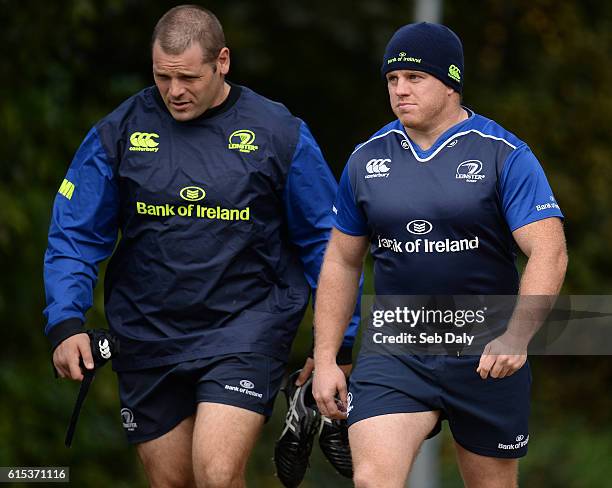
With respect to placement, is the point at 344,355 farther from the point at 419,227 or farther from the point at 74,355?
the point at 74,355

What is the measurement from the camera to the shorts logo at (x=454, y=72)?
6.06 meters

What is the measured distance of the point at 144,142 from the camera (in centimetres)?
668

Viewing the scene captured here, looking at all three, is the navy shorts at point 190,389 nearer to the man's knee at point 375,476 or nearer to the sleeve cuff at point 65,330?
the sleeve cuff at point 65,330

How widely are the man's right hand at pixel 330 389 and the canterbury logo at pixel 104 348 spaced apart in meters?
0.93

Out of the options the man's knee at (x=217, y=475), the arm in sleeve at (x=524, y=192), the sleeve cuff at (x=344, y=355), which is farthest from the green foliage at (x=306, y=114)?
the arm in sleeve at (x=524, y=192)

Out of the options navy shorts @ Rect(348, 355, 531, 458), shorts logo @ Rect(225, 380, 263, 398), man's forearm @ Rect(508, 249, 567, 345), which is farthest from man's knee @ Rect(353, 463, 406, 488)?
shorts logo @ Rect(225, 380, 263, 398)

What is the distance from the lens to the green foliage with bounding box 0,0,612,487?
10383mm

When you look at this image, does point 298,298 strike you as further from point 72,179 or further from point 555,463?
point 555,463

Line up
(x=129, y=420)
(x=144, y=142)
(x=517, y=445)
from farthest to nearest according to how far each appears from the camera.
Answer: (x=129, y=420)
(x=144, y=142)
(x=517, y=445)

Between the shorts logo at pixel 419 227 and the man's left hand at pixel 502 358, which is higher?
the shorts logo at pixel 419 227

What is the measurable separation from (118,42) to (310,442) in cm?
655

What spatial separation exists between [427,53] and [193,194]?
1.25 m

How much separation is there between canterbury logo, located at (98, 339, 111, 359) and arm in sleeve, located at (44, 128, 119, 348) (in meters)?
0.17

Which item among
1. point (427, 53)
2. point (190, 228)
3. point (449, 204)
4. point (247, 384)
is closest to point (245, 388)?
point (247, 384)
